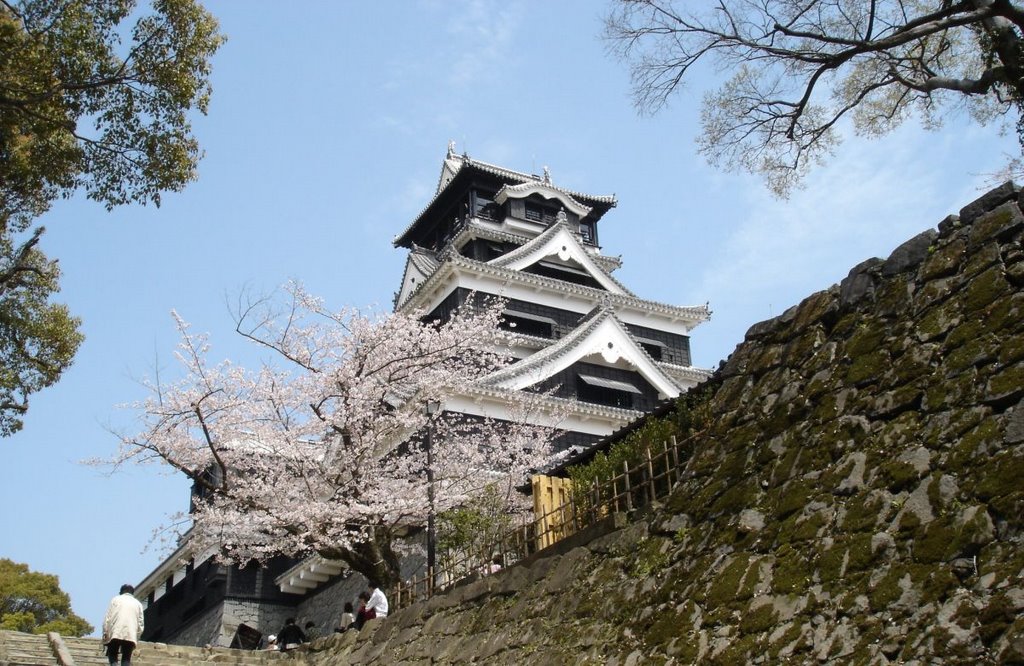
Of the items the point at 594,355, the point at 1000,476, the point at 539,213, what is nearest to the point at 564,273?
the point at 539,213

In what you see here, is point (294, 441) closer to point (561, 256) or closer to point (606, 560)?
point (606, 560)

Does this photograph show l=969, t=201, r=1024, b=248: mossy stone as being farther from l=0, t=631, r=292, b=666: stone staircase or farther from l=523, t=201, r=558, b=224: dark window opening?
l=523, t=201, r=558, b=224: dark window opening

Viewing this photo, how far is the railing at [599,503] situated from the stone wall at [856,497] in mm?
780

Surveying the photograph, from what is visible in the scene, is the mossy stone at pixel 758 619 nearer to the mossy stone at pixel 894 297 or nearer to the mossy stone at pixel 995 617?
the mossy stone at pixel 995 617

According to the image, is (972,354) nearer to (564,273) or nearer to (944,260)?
(944,260)

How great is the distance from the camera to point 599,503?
1059 cm

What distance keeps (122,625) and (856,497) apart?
8.80m

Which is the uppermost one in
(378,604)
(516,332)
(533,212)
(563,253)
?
(533,212)

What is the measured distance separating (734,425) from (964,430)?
8.43ft

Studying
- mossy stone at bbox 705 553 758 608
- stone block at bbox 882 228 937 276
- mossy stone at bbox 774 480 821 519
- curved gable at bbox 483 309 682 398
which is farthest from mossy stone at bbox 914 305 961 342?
curved gable at bbox 483 309 682 398

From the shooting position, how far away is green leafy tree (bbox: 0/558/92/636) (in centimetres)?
3872

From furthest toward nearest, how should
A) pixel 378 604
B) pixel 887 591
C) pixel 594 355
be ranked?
pixel 594 355 < pixel 378 604 < pixel 887 591

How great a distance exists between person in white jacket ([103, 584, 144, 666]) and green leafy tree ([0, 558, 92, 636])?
3060 cm

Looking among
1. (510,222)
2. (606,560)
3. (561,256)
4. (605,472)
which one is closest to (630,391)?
(561,256)
